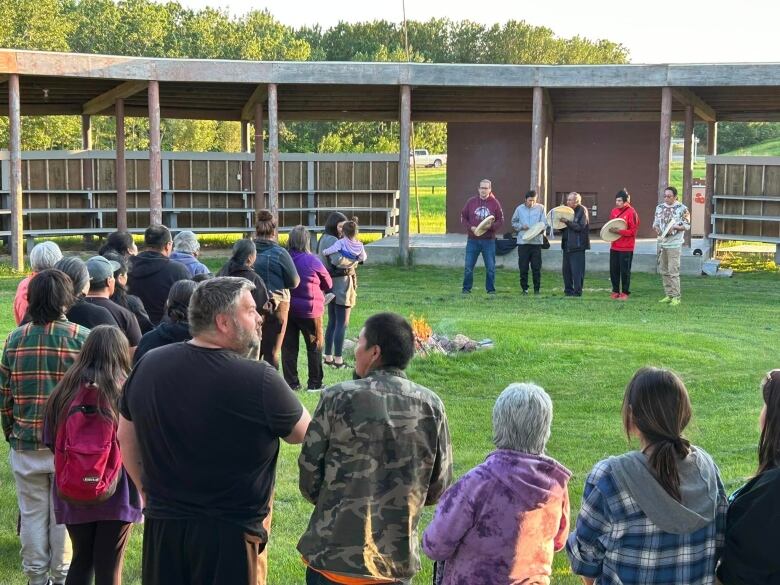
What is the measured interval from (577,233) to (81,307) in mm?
11254

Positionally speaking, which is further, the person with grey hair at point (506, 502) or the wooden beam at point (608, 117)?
the wooden beam at point (608, 117)

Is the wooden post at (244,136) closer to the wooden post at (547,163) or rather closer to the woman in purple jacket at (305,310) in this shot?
the wooden post at (547,163)

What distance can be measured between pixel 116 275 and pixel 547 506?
4448mm

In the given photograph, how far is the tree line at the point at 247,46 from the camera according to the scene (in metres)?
54.1

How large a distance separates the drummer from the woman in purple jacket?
6796 mm

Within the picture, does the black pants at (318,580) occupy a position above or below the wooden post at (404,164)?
below

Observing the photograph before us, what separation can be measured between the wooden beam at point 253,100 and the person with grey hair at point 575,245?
7.79 metres

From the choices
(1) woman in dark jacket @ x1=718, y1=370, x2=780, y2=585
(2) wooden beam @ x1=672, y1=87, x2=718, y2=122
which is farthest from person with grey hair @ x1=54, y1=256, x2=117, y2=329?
(2) wooden beam @ x1=672, y1=87, x2=718, y2=122

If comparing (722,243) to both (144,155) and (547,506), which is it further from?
(547,506)

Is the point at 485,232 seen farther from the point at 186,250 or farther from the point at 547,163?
the point at 547,163

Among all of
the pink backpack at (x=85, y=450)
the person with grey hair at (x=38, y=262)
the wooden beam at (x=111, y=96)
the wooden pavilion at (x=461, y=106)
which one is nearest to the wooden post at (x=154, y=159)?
the wooden pavilion at (x=461, y=106)

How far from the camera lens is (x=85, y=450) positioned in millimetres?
4977

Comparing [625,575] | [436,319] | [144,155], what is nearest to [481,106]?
[144,155]

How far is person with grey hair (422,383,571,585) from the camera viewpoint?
12.9 feet
